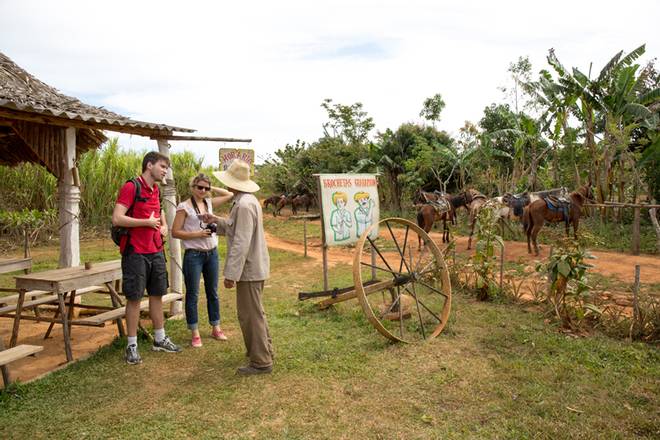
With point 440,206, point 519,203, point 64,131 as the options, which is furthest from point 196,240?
point 519,203

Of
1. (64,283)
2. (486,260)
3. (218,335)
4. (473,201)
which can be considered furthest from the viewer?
(473,201)

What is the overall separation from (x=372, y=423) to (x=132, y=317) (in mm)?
2463

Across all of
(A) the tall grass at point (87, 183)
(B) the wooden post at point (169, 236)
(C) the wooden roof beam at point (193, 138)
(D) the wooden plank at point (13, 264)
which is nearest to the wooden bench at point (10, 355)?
(B) the wooden post at point (169, 236)

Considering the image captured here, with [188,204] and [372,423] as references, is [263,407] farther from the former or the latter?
[188,204]

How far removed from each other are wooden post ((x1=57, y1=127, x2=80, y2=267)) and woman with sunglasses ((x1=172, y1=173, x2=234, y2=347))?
177cm

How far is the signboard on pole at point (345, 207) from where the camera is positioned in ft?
19.5

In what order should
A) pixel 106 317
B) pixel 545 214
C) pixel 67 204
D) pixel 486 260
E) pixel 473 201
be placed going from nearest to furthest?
pixel 106 317 → pixel 67 204 → pixel 486 260 → pixel 545 214 → pixel 473 201

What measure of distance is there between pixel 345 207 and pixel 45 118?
141 inches

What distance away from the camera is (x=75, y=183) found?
5703 mm

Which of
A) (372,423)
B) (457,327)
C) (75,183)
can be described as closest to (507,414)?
(372,423)

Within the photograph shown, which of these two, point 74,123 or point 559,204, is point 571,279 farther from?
point 559,204

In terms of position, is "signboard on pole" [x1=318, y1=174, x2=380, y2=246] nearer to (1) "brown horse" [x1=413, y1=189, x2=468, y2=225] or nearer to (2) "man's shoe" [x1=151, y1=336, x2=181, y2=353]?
(2) "man's shoe" [x1=151, y1=336, x2=181, y2=353]

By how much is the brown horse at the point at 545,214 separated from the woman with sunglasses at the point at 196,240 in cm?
838

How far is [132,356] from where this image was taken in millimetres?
4477
